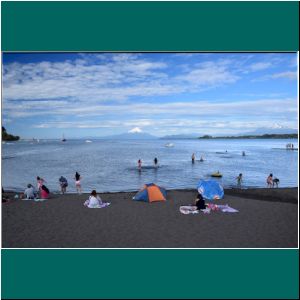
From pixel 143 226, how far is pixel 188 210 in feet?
9.24

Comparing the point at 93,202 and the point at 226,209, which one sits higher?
the point at 93,202

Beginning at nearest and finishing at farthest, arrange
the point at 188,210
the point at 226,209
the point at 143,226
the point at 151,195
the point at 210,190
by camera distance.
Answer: the point at 143,226, the point at 188,210, the point at 226,209, the point at 151,195, the point at 210,190

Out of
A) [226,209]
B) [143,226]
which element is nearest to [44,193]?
[143,226]

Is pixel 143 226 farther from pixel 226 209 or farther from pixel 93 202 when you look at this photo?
pixel 226 209

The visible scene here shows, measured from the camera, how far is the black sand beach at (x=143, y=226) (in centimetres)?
909

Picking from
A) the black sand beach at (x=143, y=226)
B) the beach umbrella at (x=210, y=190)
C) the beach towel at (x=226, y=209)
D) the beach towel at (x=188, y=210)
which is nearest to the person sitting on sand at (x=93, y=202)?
the black sand beach at (x=143, y=226)

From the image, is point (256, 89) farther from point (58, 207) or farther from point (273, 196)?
point (58, 207)

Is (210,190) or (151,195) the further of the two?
(210,190)

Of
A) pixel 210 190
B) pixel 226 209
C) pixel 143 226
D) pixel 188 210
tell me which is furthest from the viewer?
pixel 210 190

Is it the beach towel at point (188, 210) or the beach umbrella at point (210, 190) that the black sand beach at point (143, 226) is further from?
the beach umbrella at point (210, 190)

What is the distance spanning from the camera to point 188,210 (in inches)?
500

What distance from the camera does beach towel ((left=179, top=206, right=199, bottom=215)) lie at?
12.4m

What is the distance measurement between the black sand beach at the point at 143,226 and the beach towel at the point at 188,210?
0.23 meters

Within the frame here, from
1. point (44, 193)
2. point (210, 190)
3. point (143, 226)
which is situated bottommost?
point (143, 226)
